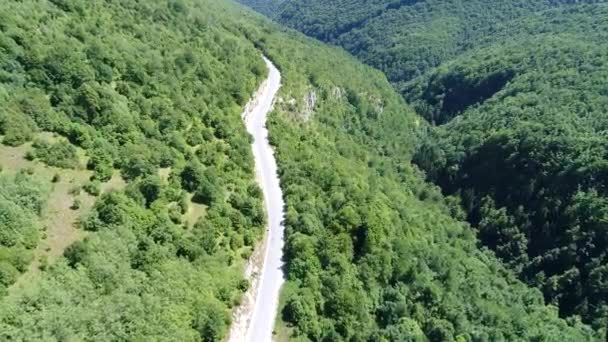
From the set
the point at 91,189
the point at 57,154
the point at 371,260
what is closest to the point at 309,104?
the point at 371,260

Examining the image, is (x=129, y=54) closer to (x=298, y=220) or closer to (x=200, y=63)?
(x=200, y=63)

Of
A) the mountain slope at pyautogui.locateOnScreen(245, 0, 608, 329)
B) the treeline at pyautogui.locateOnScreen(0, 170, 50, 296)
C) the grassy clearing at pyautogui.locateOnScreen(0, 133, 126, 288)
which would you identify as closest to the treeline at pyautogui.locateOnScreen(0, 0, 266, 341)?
the treeline at pyautogui.locateOnScreen(0, 170, 50, 296)

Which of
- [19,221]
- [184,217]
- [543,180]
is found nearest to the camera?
[19,221]

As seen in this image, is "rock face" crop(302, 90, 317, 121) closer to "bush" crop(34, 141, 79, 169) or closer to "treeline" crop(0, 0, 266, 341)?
"treeline" crop(0, 0, 266, 341)

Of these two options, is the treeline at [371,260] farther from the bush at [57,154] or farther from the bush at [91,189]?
the bush at [57,154]

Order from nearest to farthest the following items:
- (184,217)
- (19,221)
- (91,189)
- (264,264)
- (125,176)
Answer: (19,221) → (91,189) → (125,176) → (184,217) → (264,264)

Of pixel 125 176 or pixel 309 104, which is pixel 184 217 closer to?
pixel 125 176
